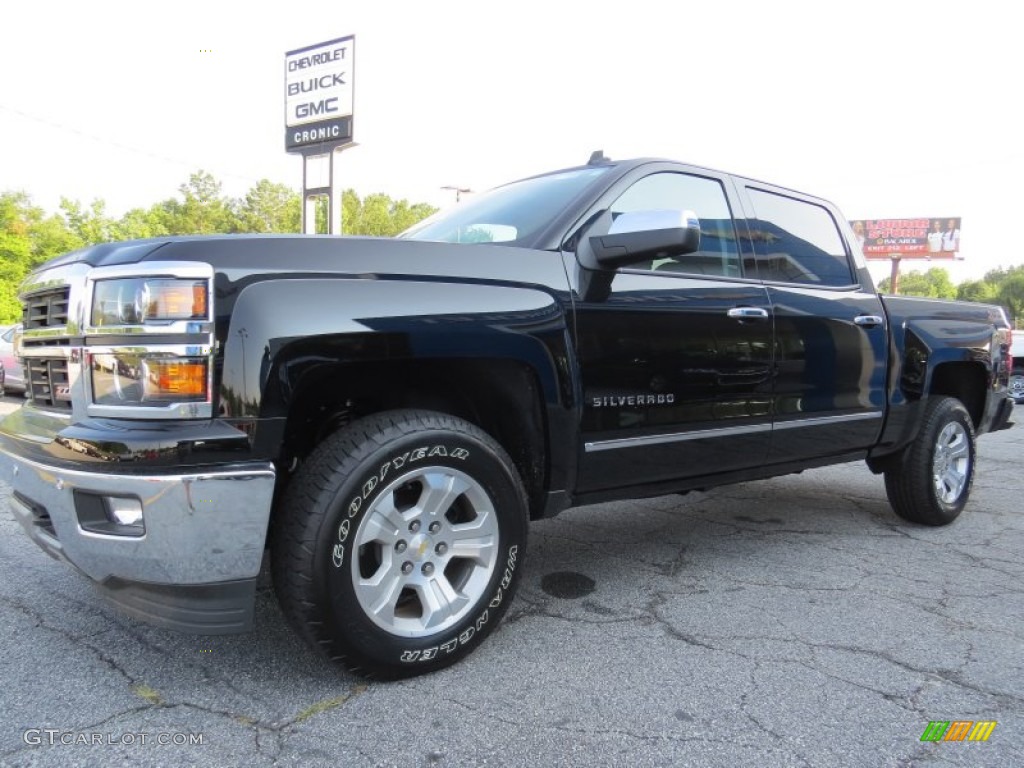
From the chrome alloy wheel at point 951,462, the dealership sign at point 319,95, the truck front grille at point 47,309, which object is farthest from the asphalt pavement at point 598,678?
the dealership sign at point 319,95

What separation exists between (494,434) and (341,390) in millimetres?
656

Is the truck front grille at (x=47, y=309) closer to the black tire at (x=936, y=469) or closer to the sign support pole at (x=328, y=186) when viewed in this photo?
the black tire at (x=936, y=469)

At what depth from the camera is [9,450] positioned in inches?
93.8

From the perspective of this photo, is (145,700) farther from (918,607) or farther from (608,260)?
(918,607)

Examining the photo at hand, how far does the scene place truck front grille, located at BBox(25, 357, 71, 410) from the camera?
7.40 ft

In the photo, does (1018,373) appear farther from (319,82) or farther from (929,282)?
(929,282)

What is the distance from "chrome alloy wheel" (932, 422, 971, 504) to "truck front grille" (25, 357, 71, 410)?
4509 millimetres

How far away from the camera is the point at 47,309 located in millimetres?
2348

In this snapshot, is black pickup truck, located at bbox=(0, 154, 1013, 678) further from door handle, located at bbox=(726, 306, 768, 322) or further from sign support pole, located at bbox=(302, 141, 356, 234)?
sign support pole, located at bbox=(302, 141, 356, 234)

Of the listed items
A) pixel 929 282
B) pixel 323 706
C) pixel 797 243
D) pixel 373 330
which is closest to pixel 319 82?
pixel 797 243

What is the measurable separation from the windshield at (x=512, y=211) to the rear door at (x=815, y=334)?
1.01m

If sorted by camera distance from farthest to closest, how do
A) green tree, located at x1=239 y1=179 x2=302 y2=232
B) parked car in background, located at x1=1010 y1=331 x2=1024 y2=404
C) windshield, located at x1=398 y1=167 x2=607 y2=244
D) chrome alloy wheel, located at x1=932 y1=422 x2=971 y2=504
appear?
green tree, located at x1=239 y1=179 x2=302 y2=232 < parked car in background, located at x1=1010 y1=331 x2=1024 y2=404 < chrome alloy wheel, located at x1=932 y1=422 x2=971 y2=504 < windshield, located at x1=398 y1=167 x2=607 y2=244

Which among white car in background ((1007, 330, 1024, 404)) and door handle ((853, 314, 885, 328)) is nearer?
door handle ((853, 314, 885, 328))

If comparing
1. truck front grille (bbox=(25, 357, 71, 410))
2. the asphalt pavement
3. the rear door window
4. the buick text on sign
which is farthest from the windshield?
the buick text on sign
